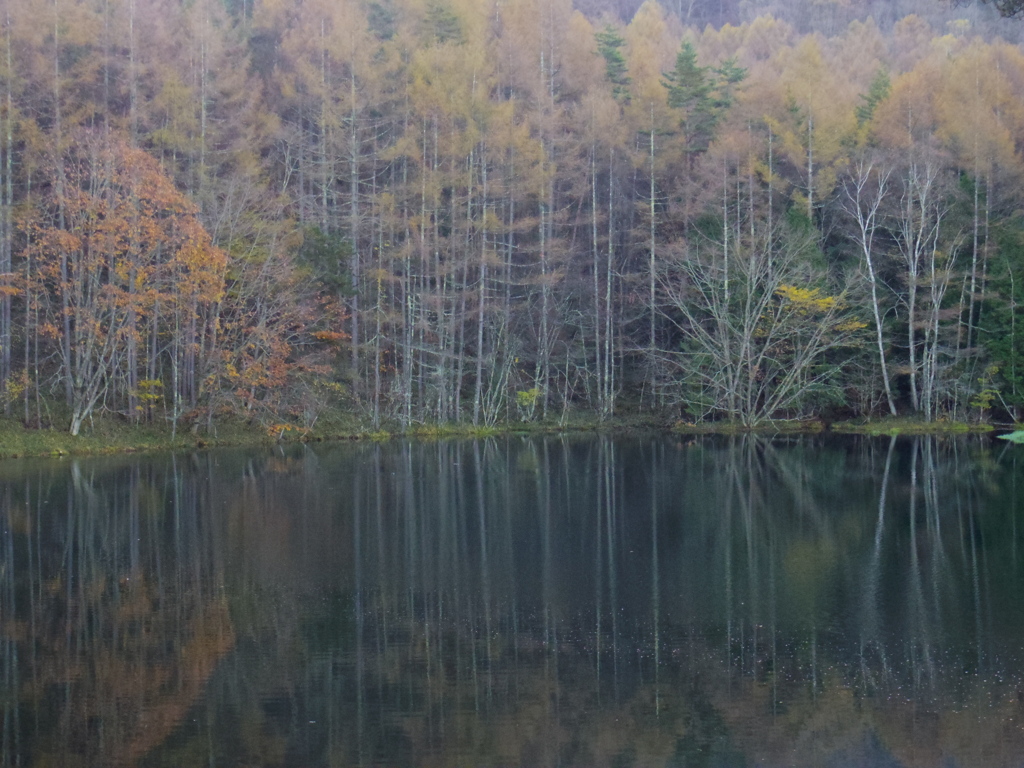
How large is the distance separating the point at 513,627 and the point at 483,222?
23970 millimetres

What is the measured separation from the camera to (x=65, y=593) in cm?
1040

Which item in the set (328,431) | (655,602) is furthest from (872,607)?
(328,431)

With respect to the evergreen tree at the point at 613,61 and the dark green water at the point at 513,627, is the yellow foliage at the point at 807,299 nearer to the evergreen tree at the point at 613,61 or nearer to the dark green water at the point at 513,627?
the evergreen tree at the point at 613,61

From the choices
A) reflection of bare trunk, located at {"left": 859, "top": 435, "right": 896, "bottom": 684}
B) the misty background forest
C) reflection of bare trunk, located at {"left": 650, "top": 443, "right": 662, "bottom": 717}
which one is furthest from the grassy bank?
reflection of bare trunk, located at {"left": 859, "top": 435, "right": 896, "bottom": 684}

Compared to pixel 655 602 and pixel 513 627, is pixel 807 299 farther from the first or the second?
pixel 513 627

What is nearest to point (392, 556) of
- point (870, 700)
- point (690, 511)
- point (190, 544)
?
point (190, 544)

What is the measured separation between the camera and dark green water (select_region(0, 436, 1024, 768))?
6.50 metres

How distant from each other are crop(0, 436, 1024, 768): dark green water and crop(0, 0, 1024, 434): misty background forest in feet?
33.0

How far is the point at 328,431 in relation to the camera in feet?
96.5

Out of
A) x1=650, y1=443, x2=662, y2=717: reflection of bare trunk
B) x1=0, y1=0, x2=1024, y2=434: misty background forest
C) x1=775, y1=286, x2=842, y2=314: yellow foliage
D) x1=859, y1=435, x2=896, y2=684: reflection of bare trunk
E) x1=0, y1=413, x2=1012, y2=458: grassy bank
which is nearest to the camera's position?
x1=650, y1=443, x2=662, y2=717: reflection of bare trunk

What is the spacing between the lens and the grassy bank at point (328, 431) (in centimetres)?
2439

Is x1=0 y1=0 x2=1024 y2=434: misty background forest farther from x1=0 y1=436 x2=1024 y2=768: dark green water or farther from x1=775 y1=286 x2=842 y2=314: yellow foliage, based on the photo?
x1=0 y1=436 x2=1024 y2=768: dark green water

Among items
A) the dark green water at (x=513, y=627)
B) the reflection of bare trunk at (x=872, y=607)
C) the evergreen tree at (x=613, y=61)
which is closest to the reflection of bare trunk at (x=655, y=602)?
the dark green water at (x=513, y=627)

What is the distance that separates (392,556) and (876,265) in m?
26.7
